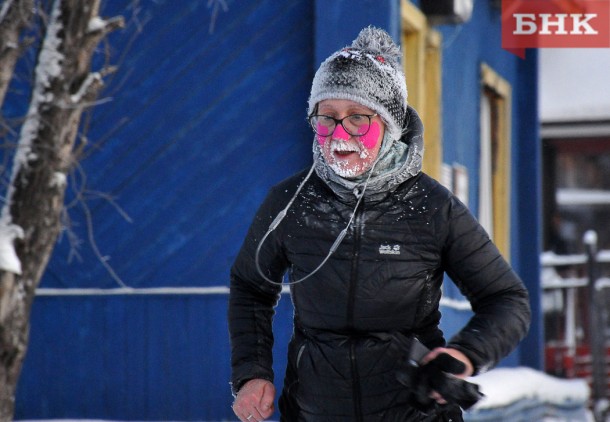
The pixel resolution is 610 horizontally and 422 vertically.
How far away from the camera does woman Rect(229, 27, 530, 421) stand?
3.07m

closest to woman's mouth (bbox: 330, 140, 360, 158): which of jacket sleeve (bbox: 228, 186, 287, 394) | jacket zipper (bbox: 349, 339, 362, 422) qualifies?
jacket sleeve (bbox: 228, 186, 287, 394)

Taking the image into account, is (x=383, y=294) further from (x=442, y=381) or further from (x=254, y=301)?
(x=254, y=301)

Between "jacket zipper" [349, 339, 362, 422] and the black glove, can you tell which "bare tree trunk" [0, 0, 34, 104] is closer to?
"jacket zipper" [349, 339, 362, 422]

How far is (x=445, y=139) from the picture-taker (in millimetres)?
8305

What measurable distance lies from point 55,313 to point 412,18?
271 cm

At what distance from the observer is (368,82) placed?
324 centimetres

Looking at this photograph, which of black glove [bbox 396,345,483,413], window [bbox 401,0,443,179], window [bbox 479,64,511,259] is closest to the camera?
black glove [bbox 396,345,483,413]

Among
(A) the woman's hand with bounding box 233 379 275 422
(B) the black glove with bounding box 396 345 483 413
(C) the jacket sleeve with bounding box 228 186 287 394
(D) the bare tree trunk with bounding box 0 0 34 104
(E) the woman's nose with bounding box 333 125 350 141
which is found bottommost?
(A) the woman's hand with bounding box 233 379 275 422

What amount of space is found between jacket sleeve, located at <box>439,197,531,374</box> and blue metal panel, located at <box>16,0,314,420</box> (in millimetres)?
3809

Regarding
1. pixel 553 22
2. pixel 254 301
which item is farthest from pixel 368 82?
pixel 553 22

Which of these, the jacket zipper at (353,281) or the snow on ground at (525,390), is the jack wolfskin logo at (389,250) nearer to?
the jacket zipper at (353,281)

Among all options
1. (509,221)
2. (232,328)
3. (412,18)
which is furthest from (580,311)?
(232,328)

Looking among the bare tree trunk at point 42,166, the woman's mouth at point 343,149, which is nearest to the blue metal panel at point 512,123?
the bare tree trunk at point 42,166

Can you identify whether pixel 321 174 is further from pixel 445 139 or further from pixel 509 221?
pixel 509 221
